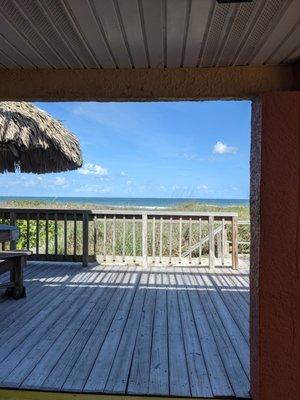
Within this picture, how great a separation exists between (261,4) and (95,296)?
13.0 feet

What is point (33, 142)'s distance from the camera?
4777 millimetres

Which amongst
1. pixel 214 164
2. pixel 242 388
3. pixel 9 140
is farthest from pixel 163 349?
pixel 214 164

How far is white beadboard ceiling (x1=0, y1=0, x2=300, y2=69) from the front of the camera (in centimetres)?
147

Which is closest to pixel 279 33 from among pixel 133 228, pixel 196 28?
pixel 196 28

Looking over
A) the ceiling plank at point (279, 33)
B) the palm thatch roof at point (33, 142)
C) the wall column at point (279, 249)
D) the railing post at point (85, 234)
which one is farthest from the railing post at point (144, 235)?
the ceiling plank at point (279, 33)

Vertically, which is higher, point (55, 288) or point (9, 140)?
point (9, 140)

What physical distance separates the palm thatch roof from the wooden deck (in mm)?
1762

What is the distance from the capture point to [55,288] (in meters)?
5.11

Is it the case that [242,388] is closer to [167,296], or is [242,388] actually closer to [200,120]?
[167,296]

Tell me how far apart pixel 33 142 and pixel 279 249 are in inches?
143

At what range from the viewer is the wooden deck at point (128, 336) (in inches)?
97.8

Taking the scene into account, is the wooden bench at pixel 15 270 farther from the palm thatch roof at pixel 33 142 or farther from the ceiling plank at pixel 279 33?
the ceiling plank at pixel 279 33

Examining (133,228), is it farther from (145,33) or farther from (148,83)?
(145,33)

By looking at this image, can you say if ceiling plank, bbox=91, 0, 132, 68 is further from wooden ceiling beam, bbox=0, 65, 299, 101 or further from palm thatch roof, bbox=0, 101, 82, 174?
palm thatch roof, bbox=0, 101, 82, 174
